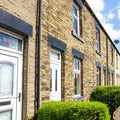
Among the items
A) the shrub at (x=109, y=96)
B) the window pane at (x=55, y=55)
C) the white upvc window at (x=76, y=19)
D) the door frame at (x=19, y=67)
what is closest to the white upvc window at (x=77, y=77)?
the white upvc window at (x=76, y=19)

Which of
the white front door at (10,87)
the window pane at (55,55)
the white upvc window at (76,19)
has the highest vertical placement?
the white upvc window at (76,19)

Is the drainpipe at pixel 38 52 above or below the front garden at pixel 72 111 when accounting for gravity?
above

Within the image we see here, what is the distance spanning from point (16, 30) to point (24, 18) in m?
0.60

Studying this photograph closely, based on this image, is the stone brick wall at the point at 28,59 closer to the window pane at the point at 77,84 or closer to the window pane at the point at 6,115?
the window pane at the point at 6,115

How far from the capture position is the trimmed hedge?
312 inches

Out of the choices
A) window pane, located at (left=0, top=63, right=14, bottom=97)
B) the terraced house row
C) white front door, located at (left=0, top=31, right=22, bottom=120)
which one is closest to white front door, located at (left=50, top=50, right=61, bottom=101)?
the terraced house row

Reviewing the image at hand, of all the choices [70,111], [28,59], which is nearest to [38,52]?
[28,59]

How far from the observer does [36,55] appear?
8.82 metres

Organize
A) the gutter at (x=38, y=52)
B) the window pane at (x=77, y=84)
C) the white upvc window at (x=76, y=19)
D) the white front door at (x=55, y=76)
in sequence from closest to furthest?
the gutter at (x=38, y=52)
the white front door at (x=55, y=76)
the window pane at (x=77, y=84)
the white upvc window at (x=76, y=19)

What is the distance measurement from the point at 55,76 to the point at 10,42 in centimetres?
360

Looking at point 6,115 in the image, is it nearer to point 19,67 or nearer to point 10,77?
point 10,77

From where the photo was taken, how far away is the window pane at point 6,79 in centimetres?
720

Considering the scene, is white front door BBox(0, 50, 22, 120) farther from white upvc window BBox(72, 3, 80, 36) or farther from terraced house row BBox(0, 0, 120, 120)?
white upvc window BBox(72, 3, 80, 36)

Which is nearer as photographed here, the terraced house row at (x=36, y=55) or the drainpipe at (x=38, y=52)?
the terraced house row at (x=36, y=55)
